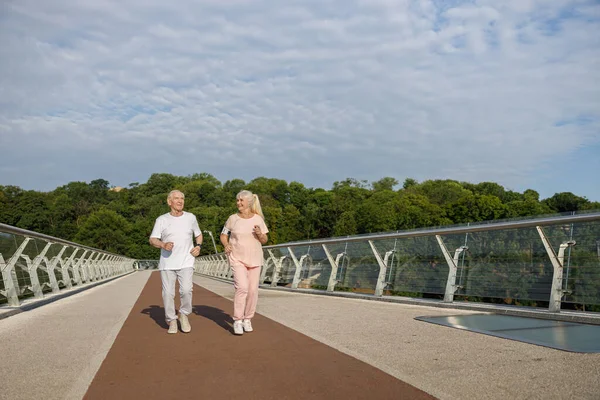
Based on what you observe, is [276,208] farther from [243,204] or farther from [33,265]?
[243,204]

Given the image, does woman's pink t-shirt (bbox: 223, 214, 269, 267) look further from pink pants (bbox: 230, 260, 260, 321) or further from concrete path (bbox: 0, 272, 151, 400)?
concrete path (bbox: 0, 272, 151, 400)

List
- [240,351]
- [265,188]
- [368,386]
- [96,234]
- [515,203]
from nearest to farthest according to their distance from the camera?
[368,386] < [240,351] < [515,203] < [96,234] < [265,188]

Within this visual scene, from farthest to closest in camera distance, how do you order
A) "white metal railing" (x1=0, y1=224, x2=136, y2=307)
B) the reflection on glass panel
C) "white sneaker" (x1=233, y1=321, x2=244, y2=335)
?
the reflection on glass panel → "white metal railing" (x1=0, y1=224, x2=136, y2=307) → "white sneaker" (x1=233, y1=321, x2=244, y2=335)

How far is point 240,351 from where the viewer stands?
5934mm

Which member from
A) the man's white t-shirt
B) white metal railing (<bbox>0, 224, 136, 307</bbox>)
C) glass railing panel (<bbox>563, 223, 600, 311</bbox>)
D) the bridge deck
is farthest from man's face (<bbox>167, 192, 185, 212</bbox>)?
glass railing panel (<bbox>563, 223, 600, 311</bbox>)

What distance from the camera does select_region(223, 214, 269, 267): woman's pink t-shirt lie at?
752cm

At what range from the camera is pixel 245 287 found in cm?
745

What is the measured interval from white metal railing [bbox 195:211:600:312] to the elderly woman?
4002 millimetres

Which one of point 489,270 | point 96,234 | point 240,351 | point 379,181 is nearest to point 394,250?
point 489,270

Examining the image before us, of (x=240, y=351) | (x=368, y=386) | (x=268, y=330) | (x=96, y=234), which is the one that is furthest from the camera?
(x=96, y=234)

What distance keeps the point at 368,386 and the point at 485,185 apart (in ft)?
427


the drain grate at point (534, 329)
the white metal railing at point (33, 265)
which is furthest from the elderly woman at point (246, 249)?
the white metal railing at point (33, 265)

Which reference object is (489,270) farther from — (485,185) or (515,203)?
(485,185)

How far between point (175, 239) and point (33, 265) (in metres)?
5.73
